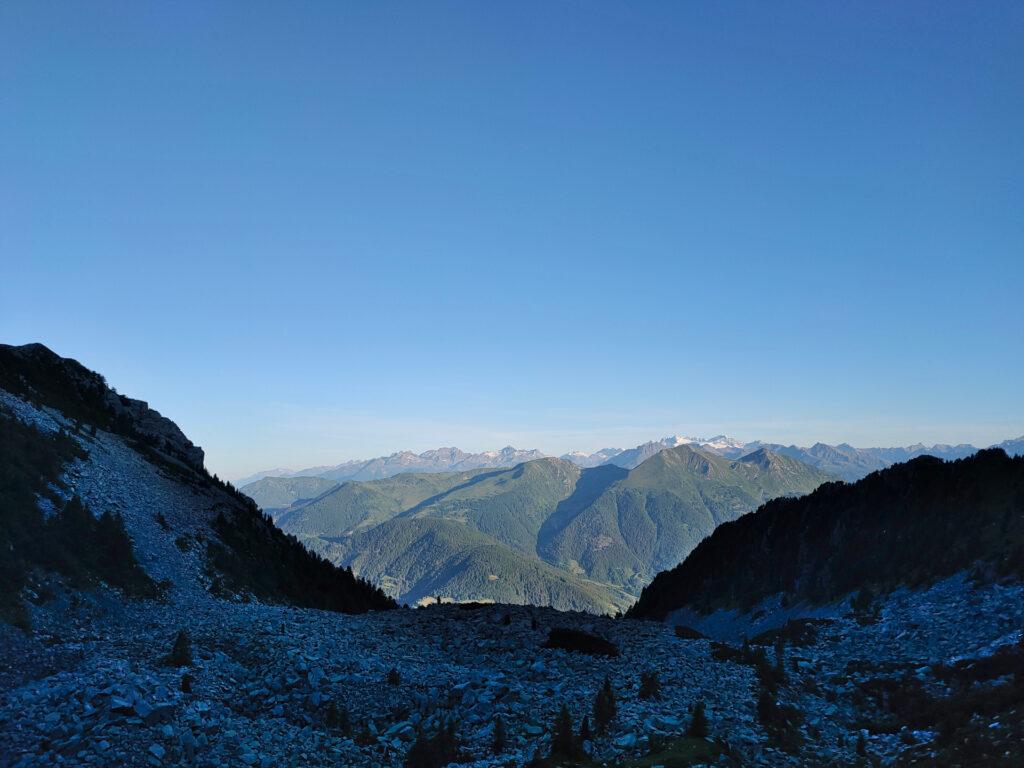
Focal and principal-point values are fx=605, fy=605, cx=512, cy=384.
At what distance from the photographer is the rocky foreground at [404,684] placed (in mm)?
21906

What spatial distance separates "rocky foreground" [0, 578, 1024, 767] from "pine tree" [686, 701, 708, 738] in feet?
1.92

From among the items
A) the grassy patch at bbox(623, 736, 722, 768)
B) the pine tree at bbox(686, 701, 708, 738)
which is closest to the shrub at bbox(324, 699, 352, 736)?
the grassy patch at bbox(623, 736, 722, 768)

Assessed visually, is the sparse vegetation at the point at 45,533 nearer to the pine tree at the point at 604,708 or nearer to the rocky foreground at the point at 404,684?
the rocky foreground at the point at 404,684

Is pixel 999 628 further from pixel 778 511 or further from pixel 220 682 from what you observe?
pixel 778 511

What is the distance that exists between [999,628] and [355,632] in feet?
122

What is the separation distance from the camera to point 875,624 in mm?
41125

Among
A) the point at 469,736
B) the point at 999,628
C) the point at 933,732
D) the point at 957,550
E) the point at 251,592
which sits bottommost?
the point at 251,592

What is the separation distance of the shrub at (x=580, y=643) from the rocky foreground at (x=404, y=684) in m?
0.83

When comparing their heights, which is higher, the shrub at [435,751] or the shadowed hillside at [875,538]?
the shadowed hillside at [875,538]

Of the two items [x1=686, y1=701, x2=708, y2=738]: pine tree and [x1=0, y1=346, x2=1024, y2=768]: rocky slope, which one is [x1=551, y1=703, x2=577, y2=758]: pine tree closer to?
[x1=0, y1=346, x2=1024, y2=768]: rocky slope

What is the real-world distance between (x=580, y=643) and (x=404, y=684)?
1196 centimetres

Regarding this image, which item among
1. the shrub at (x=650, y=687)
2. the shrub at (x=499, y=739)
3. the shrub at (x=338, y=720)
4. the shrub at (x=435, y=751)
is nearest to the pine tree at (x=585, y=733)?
the shrub at (x=499, y=739)

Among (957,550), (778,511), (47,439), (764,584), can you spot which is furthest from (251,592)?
(778,511)

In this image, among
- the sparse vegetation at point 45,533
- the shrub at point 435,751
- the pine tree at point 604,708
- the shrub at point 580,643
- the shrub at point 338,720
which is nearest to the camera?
the shrub at point 435,751
